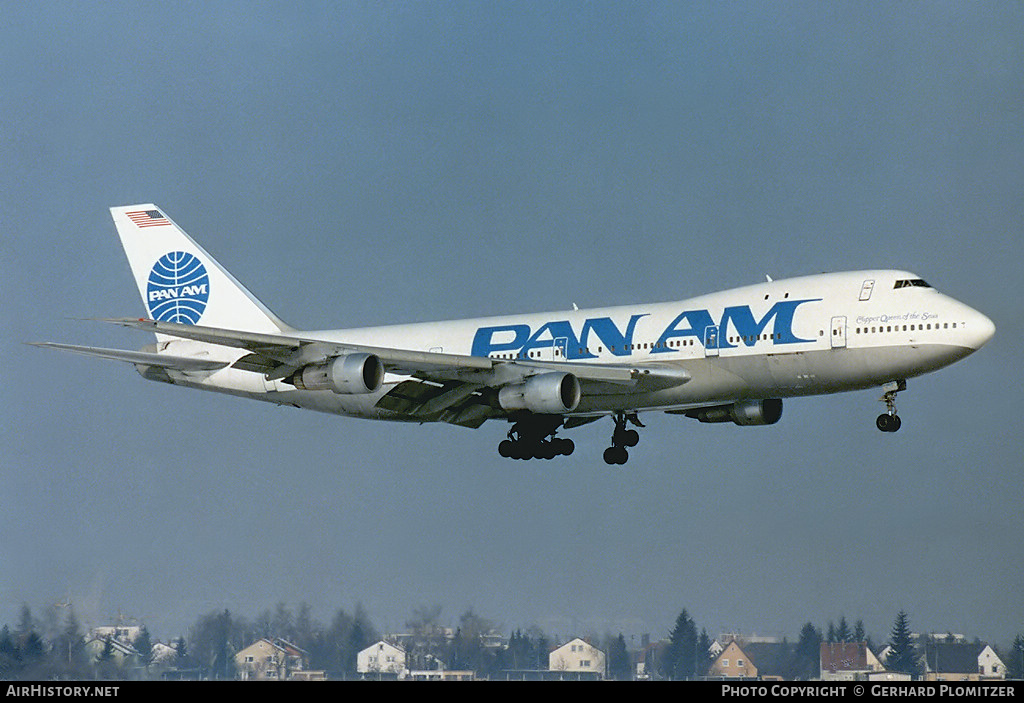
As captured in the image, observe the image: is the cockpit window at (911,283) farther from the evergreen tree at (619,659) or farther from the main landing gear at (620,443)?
the evergreen tree at (619,659)

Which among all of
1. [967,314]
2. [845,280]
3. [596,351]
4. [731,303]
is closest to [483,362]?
[596,351]

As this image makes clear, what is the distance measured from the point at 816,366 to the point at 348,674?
2084 cm

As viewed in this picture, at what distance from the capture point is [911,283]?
48500mm

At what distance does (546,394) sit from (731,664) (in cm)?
1650

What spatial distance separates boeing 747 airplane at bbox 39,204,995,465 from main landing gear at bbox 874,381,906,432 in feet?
0.15

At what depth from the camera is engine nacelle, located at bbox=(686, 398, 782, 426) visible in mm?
54250

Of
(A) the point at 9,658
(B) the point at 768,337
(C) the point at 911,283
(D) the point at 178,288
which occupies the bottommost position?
(A) the point at 9,658

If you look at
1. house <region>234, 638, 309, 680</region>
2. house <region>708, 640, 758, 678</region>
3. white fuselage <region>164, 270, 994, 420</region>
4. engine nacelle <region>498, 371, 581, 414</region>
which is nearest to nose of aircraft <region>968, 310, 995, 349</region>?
white fuselage <region>164, 270, 994, 420</region>

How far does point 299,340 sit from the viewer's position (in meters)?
50.2

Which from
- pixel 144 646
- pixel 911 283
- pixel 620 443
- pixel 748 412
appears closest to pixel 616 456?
pixel 620 443

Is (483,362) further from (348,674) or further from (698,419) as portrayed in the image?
(348,674)

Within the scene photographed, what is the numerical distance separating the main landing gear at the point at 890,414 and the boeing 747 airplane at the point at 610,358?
4 cm

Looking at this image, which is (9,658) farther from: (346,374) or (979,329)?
(979,329)

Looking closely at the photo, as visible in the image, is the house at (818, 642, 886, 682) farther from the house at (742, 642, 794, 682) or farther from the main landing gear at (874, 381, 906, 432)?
the main landing gear at (874, 381, 906, 432)
